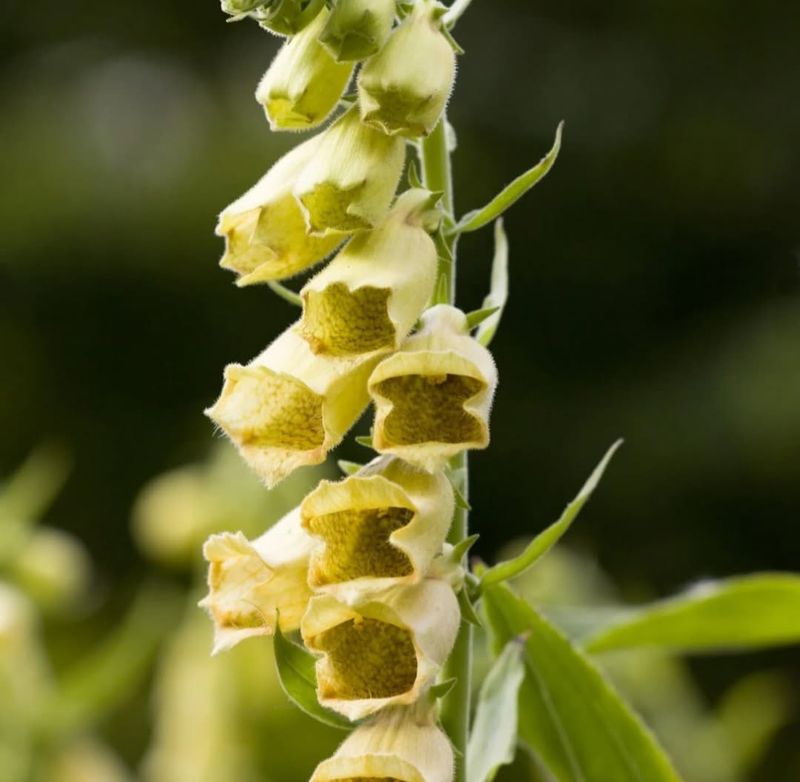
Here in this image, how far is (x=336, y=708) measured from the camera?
71 cm

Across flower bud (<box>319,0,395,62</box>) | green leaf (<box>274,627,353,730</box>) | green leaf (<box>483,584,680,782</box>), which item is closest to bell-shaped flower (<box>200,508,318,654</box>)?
green leaf (<box>274,627,353,730</box>)

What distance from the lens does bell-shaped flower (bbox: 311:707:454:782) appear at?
72cm

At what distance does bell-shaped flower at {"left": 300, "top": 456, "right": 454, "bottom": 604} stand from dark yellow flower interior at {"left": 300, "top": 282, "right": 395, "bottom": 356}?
0.06 m

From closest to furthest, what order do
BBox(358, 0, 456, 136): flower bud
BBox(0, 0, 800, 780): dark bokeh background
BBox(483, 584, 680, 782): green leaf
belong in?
BBox(358, 0, 456, 136): flower bud → BBox(483, 584, 680, 782): green leaf → BBox(0, 0, 800, 780): dark bokeh background

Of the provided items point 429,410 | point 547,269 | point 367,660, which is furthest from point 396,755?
point 547,269

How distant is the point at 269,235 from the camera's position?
0.77 meters

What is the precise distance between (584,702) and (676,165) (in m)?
5.15

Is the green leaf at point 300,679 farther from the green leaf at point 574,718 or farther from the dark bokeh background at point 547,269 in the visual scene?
the dark bokeh background at point 547,269

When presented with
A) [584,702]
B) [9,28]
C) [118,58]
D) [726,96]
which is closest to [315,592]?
[584,702]

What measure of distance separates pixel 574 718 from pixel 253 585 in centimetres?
22

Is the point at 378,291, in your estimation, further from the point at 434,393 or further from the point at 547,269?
the point at 547,269

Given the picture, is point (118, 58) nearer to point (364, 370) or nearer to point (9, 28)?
point (9, 28)

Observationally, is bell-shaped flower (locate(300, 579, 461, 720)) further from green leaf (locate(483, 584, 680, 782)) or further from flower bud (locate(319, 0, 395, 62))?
flower bud (locate(319, 0, 395, 62))

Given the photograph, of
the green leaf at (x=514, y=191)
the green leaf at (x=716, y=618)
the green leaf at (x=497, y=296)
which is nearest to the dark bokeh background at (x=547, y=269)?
the green leaf at (x=716, y=618)
